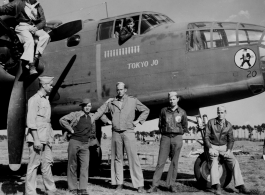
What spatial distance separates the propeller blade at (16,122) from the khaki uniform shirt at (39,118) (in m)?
1.29

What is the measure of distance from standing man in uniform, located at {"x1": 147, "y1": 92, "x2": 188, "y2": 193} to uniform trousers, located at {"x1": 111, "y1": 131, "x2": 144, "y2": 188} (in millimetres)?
413

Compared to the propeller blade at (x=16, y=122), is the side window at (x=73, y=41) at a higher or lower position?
higher

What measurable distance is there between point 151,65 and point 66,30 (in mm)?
2485

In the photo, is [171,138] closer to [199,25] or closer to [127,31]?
[199,25]

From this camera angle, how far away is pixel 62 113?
9.34 meters

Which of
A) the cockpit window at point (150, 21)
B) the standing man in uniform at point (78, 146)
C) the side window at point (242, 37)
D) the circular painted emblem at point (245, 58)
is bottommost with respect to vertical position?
the standing man in uniform at point (78, 146)

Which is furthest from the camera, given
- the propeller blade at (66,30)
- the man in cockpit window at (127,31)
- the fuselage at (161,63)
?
the man in cockpit window at (127,31)

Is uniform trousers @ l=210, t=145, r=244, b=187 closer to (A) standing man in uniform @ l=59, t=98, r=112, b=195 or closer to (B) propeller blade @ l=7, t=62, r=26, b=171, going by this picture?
(A) standing man in uniform @ l=59, t=98, r=112, b=195

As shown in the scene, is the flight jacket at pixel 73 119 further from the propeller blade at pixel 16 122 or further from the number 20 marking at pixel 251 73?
the number 20 marking at pixel 251 73

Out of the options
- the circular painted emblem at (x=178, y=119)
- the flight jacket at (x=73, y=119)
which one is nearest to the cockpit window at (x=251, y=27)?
the circular painted emblem at (x=178, y=119)

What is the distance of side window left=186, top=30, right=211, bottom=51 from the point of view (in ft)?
25.9

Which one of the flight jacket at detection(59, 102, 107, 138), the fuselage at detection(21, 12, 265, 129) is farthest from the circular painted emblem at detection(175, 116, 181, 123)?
the flight jacket at detection(59, 102, 107, 138)

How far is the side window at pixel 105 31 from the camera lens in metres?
9.05

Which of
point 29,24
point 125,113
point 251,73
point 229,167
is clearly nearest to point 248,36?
point 251,73
